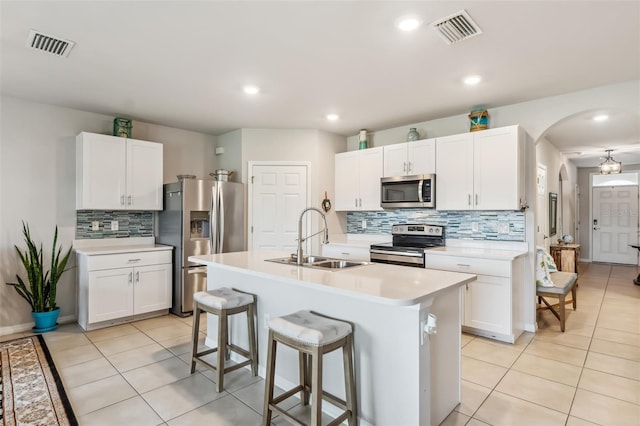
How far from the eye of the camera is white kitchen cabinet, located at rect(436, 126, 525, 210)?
352cm

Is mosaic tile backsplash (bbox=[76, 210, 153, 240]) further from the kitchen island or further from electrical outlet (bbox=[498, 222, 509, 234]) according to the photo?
electrical outlet (bbox=[498, 222, 509, 234])

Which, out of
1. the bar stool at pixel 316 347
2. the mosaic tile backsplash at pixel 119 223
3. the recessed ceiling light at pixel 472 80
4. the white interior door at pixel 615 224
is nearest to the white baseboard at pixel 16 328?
the mosaic tile backsplash at pixel 119 223

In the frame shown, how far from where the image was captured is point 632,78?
309 cm

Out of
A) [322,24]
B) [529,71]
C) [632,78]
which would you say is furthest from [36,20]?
[632,78]

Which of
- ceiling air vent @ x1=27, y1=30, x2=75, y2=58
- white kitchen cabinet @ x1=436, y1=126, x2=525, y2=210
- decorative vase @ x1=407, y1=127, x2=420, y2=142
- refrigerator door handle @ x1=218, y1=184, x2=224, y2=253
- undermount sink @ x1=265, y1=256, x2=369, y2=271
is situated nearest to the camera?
ceiling air vent @ x1=27, y1=30, x2=75, y2=58

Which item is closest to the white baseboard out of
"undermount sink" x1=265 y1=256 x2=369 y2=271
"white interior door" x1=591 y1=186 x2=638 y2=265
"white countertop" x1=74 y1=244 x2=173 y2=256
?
"white countertop" x1=74 y1=244 x2=173 y2=256

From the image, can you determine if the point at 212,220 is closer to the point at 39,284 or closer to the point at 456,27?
the point at 39,284

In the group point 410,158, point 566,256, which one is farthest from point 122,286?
point 566,256

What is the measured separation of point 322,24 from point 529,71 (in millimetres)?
1883

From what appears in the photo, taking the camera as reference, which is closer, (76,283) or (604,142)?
(76,283)

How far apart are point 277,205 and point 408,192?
1804 millimetres

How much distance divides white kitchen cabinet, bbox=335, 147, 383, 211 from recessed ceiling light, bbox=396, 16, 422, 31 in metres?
2.39

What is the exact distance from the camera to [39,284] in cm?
360

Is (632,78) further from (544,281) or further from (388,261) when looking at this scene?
(388,261)
